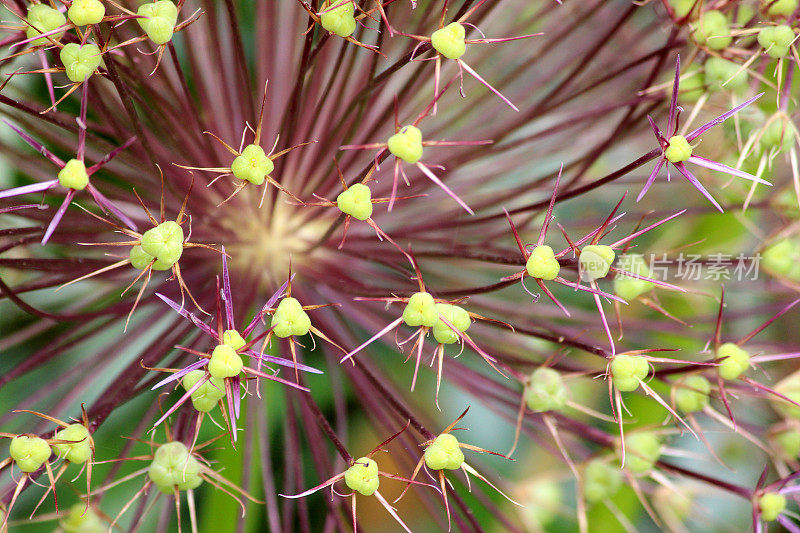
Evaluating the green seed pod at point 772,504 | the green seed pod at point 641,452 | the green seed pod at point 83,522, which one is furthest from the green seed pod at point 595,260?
the green seed pod at point 83,522

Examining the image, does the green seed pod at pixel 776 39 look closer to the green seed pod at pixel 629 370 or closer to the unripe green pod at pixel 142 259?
the green seed pod at pixel 629 370

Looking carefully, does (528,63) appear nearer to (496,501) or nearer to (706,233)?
(706,233)

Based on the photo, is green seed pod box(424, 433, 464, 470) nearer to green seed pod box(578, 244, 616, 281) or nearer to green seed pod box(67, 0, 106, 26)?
green seed pod box(578, 244, 616, 281)

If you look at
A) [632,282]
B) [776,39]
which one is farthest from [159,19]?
[776,39]

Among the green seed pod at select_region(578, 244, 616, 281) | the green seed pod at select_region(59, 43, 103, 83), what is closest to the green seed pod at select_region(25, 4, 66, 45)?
the green seed pod at select_region(59, 43, 103, 83)

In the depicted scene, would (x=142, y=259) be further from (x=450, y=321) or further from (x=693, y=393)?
(x=693, y=393)

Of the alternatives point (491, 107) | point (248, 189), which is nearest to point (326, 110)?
point (248, 189)

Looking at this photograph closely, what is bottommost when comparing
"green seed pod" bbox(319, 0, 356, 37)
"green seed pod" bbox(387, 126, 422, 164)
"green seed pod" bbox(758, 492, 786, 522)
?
"green seed pod" bbox(758, 492, 786, 522)
